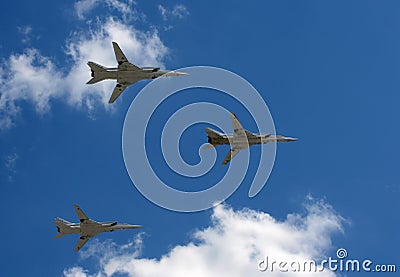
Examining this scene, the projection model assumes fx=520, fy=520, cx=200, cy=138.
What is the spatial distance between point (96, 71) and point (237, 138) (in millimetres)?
31212

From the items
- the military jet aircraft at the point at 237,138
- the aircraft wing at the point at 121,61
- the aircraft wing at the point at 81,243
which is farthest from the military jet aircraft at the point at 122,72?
the aircraft wing at the point at 81,243

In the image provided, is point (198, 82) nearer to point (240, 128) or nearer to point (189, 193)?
point (240, 128)

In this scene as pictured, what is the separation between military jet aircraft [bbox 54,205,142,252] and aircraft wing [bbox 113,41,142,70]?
3004 cm

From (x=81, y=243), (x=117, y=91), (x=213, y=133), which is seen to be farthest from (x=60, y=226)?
(x=213, y=133)

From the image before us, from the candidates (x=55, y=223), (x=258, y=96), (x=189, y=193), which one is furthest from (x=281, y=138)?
(x=55, y=223)

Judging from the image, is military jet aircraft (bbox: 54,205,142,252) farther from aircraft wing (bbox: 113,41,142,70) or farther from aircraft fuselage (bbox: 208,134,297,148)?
aircraft wing (bbox: 113,41,142,70)

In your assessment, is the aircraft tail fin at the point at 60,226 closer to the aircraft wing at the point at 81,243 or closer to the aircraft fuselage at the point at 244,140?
the aircraft wing at the point at 81,243

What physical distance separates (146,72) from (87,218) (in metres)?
32.5

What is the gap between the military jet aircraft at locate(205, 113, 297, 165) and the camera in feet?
334

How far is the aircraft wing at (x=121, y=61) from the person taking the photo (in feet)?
338

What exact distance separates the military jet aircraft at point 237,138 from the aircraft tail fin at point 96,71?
79.0 ft

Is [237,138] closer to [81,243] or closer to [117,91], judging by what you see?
[117,91]

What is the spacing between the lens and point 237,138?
10262 cm

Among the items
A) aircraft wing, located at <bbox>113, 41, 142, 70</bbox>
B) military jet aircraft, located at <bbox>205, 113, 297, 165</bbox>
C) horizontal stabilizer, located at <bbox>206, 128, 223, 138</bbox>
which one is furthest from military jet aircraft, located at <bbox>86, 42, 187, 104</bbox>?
military jet aircraft, located at <bbox>205, 113, 297, 165</bbox>
